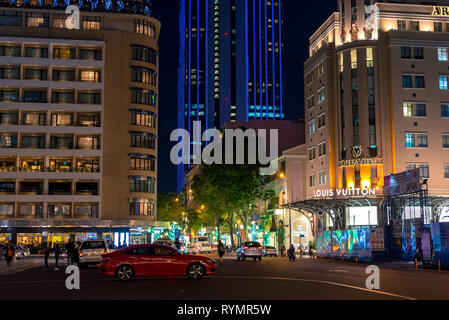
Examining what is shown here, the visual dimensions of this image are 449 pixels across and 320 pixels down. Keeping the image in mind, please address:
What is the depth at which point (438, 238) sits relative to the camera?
37000 millimetres

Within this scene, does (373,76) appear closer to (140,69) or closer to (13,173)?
(140,69)

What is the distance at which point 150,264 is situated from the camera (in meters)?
24.7

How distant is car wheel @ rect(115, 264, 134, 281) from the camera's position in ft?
80.1

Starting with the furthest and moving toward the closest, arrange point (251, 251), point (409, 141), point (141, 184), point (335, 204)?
point (141, 184) → point (409, 141) → point (335, 204) → point (251, 251)

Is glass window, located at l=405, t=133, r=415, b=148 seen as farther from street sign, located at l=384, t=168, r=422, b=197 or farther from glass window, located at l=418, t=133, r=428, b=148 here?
street sign, located at l=384, t=168, r=422, b=197

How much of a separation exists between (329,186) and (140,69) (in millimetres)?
33690

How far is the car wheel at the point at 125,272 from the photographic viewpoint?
80.1ft

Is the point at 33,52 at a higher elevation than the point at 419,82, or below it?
higher

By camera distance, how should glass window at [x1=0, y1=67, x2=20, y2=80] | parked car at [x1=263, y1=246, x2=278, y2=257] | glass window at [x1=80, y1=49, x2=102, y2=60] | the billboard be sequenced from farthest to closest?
glass window at [x1=80, y1=49, x2=102, y2=60] → glass window at [x1=0, y1=67, x2=20, y2=80] → parked car at [x1=263, y1=246, x2=278, y2=257] → the billboard

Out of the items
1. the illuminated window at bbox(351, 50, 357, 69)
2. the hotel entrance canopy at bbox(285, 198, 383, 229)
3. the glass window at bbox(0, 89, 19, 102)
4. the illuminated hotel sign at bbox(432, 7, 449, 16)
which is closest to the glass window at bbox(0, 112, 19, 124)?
the glass window at bbox(0, 89, 19, 102)

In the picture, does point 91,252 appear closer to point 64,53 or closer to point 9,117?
point 9,117

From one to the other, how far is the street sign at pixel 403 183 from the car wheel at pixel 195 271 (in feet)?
72.7

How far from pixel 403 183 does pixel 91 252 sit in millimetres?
23644

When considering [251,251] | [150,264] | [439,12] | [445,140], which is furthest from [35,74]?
[150,264]
